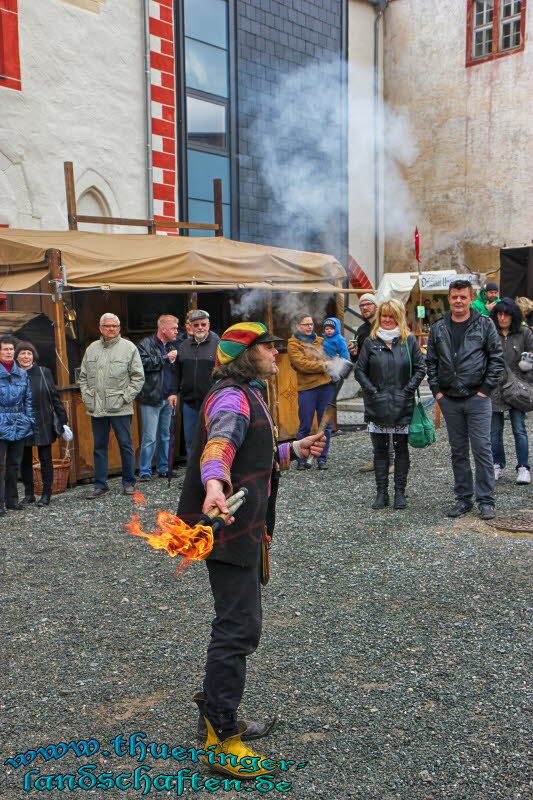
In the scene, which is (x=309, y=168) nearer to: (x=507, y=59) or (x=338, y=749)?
(x=507, y=59)

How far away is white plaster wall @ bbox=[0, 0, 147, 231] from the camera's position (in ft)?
34.1

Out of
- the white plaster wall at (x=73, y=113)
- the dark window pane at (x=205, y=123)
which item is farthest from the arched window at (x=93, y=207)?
the dark window pane at (x=205, y=123)

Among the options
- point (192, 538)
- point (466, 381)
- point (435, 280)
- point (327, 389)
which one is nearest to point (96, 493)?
point (327, 389)

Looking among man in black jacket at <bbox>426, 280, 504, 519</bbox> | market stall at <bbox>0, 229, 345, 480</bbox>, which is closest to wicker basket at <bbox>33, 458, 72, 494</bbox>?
market stall at <bbox>0, 229, 345, 480</bbox>

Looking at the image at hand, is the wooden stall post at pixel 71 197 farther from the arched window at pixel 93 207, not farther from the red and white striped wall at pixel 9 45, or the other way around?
the arched window at pixel 93 207

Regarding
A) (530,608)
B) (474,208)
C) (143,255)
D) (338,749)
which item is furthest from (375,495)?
(474,208)

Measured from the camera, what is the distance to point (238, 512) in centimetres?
294

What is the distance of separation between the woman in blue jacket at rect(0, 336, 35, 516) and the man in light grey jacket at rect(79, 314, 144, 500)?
2.09 ft

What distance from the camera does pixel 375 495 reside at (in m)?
7.23

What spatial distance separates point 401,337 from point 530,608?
284 centimetres

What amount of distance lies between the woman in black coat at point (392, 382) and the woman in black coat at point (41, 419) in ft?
10.1

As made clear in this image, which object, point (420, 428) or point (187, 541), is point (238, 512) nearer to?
point (187, 541)

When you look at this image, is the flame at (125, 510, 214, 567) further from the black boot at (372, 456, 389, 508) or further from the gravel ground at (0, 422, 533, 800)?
the black boot at (372, 456, 389, 508)

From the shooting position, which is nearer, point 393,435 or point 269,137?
point 393,435
